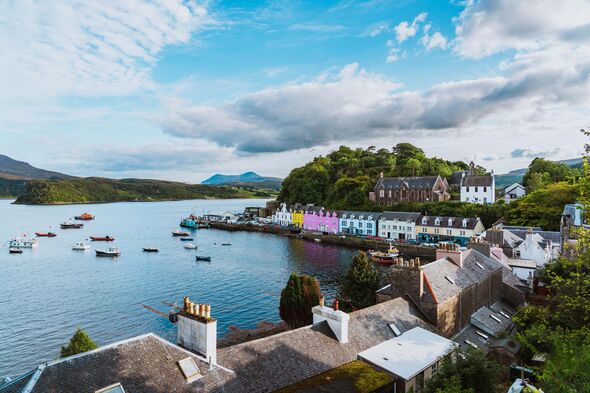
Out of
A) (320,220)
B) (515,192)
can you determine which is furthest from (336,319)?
(515,192)

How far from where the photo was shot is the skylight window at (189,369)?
33.1ft

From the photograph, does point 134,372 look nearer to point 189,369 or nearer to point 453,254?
point 189,369

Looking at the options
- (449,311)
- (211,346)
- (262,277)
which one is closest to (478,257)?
(449,311)

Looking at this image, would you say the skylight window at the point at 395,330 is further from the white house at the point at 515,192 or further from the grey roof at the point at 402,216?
the white house at the point at 515,192

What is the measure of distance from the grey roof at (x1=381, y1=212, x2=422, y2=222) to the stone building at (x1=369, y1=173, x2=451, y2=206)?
1119 cm

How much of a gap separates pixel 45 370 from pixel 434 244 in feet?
217

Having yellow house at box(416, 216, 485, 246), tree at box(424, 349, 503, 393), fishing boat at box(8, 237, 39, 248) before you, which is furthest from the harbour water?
tree at box(424, 349, 503, 393)

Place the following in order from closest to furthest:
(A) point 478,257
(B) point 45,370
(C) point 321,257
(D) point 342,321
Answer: (B) point 45,370
(D) point 342,321
(A) point 478,257
(C) point 321,257

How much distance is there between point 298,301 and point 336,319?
47.3 ft

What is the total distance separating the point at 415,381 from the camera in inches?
520

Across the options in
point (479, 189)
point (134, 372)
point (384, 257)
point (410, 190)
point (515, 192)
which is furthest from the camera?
point (410, 190)

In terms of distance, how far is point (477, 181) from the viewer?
7950cm

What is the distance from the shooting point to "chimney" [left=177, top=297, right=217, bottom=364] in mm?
10977

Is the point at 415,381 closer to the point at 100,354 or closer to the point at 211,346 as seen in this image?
the point at 211,346
